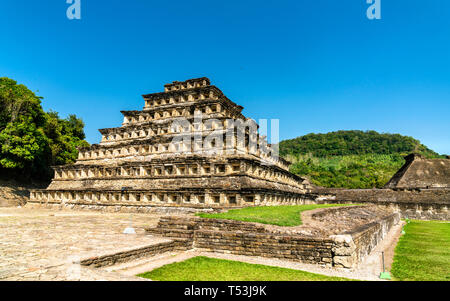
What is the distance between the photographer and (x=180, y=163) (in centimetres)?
2123

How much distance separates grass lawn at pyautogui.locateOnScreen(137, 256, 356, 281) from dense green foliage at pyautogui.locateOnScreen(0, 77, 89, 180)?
90.5 feet

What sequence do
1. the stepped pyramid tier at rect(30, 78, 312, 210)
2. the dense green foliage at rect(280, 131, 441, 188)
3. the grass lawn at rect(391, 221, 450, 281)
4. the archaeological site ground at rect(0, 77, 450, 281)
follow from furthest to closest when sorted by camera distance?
1. the dense green foliage at rect(280, 131, 441, 188)
2. the stepped pyramid tier at rect(30, 78, 312, 210)
3. the grass lawn at rect(391, 221, 450, 281)
4. the archaeological site ground at rect(0, 77, 450, 281)

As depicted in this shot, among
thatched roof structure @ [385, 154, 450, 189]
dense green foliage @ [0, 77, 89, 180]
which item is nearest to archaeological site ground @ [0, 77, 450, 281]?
thatched roof structure @ [385, 154, 450, 189]

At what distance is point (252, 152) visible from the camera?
23.5 meters

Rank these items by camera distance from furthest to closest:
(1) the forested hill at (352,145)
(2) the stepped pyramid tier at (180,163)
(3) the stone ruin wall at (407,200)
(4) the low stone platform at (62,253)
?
(1) the forested hill at (352,145) < (3) the stone ruin wall at (407,200) < (2) the stepped pyramid tier at (180,163) < (4) the low stone platform at (62,253)

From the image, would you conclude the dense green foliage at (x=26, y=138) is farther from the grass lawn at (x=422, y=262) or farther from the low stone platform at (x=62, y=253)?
the grass lawn at (x=422, y=262)

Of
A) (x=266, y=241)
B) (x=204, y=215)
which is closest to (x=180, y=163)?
(x=204, y=215)

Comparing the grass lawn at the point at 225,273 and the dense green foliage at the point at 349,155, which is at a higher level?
the dense green foliage at the point at 349,155


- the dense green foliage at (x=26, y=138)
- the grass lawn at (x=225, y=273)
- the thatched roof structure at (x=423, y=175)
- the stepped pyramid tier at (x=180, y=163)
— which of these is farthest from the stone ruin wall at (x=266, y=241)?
the thatched roof structure at (x=423, y=175)

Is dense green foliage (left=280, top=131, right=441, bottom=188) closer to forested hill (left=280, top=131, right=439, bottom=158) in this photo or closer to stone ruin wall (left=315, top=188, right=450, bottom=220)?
forested hill (left=280, top=131, right=439, bottom=158)

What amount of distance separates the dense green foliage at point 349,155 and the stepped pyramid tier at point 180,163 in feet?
121

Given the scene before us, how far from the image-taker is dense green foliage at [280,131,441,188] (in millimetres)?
62844

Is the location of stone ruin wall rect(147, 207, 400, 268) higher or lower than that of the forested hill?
lower

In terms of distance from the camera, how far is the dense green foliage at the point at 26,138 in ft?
87.4
